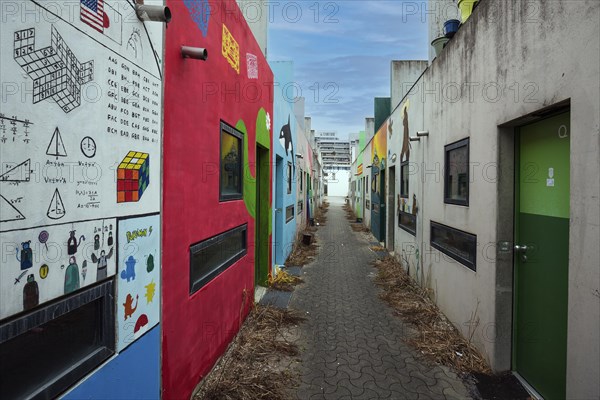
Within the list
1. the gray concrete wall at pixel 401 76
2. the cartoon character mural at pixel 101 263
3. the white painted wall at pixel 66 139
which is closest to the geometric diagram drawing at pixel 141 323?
the white painted wall at pixel 66 139

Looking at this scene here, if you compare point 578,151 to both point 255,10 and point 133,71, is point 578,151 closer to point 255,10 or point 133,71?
point 133,71

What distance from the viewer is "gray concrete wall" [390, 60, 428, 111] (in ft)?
36.2

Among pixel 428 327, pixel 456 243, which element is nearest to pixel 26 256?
pixel 456 243

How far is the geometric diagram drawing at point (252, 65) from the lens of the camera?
4562mm

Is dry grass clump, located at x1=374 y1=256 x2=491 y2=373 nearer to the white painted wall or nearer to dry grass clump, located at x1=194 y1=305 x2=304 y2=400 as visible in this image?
dry grass clump, located at x1=194 y1=305 x2=304 y2=400

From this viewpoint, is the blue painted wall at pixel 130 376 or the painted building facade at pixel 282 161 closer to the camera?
the blue painted wall at pixel 130 376

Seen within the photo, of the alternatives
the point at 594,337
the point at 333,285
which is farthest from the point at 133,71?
the point at 333,285

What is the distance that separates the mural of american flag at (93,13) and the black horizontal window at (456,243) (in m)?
3.74

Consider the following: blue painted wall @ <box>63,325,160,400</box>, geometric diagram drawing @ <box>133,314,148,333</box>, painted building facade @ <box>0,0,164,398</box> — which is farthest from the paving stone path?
painted building facade @ <box>0,0,164,398</box>

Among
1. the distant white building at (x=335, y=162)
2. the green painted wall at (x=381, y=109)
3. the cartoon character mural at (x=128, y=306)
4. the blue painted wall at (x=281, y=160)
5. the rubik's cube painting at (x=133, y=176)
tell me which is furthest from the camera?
the distant white building at (x=335, y=162)

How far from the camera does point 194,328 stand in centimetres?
292

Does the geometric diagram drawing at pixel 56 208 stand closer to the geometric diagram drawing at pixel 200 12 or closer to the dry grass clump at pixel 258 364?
the geometric diagram drawing at pixel 200 12

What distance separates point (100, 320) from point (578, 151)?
9.76ft

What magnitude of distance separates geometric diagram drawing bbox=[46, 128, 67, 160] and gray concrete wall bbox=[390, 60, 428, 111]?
10591 millimetres
